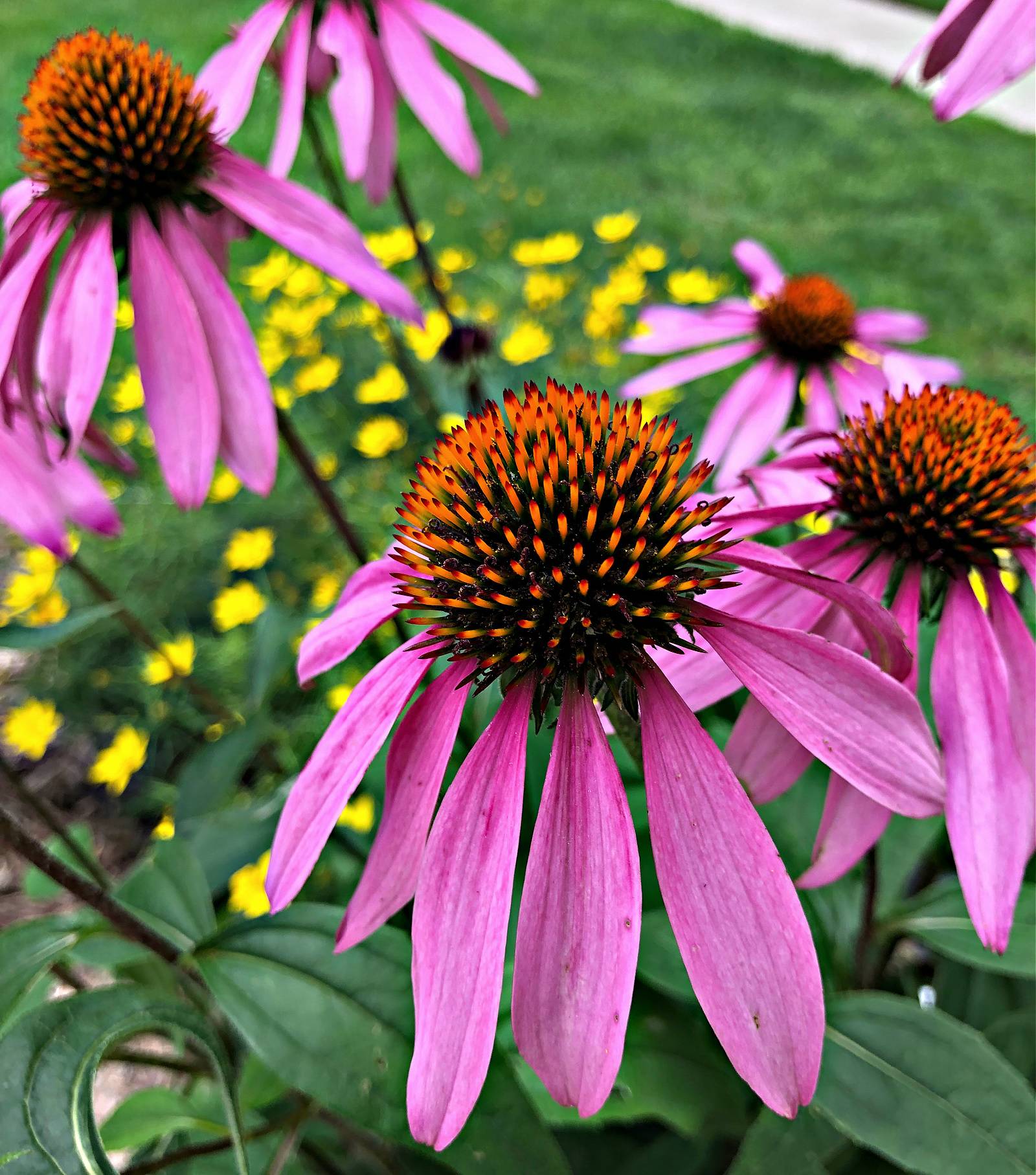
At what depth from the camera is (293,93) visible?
879mm

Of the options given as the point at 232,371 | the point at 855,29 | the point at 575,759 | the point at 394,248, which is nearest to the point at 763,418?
the point at 232,371

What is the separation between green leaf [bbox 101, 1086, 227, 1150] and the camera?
0.72m

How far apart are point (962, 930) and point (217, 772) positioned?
0.76 metres

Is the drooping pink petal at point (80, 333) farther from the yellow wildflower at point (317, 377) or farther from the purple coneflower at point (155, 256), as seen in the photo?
the yellow wildflower at point (317, 377)

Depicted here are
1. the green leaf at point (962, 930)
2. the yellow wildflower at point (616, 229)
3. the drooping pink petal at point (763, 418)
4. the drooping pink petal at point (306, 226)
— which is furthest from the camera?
the yellow wildflower at point (616, 229)

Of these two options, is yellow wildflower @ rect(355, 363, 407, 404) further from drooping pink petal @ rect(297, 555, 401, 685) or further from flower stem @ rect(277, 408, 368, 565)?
drooping pink petal @ rect(297, 555, 401, 685)

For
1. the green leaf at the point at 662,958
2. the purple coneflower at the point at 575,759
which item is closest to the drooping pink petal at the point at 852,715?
the purple coneflower at the point at 575,759

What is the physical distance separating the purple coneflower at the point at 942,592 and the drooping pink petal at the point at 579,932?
97 mm

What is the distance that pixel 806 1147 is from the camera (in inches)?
24.9

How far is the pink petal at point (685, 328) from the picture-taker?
1.03m

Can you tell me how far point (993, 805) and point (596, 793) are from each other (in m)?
0.22

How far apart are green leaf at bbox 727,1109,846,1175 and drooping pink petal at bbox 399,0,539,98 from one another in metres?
0.88

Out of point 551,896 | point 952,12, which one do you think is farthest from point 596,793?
point 952,12

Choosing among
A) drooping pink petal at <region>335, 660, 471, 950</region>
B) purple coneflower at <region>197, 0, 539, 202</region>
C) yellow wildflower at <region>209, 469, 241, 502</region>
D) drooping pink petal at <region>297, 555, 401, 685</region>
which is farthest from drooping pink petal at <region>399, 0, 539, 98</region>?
yellow wildflower at <region>209, 469, 241, 502</region>
